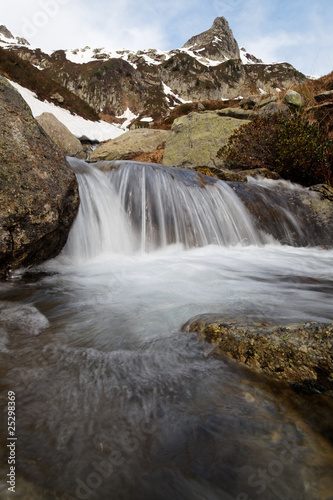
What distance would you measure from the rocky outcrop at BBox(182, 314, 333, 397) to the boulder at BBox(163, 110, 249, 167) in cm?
991

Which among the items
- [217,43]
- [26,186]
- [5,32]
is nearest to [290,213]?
[26,186]

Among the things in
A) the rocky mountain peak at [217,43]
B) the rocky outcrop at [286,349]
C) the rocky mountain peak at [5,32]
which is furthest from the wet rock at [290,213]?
the rocky mountain peak at [5,32]

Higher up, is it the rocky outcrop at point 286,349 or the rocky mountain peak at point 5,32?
the rocky mountain peak at point 5,32

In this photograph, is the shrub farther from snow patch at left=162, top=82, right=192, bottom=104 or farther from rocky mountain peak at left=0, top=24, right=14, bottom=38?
rocky mountain peak at left=0, top=24, right=14, bottom=38

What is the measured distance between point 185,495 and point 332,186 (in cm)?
937

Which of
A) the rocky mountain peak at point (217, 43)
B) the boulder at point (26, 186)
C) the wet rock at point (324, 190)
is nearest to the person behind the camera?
the boulder at point (26, 186)

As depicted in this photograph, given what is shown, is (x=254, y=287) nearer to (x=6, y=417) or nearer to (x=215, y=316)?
(x=215, y=316)

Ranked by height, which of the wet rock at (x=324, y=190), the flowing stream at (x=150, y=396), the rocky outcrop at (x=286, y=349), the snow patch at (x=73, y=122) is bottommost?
the flowing stream at (x=150, y=396)

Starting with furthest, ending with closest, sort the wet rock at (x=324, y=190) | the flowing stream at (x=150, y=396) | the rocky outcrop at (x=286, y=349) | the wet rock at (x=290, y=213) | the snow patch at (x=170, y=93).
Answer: the snow patch at (x=170, y=93) < the wet rock at (x=324, y=190) < the wet rock at (x=290, y=213) < the rocky outcrop at (x=286, y=349) < the flowing stream at (x=150, y=396)

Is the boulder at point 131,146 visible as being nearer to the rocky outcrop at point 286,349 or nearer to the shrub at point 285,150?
the shrub at point 285,150

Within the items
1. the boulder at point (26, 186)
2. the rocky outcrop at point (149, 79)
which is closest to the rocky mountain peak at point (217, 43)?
the rocky outcrop at point (149, 79)

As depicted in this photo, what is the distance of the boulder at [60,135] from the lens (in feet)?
47.7

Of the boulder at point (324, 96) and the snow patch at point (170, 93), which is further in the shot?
the snow patch at point (170, 93)

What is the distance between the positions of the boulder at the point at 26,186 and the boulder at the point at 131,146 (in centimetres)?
1115
